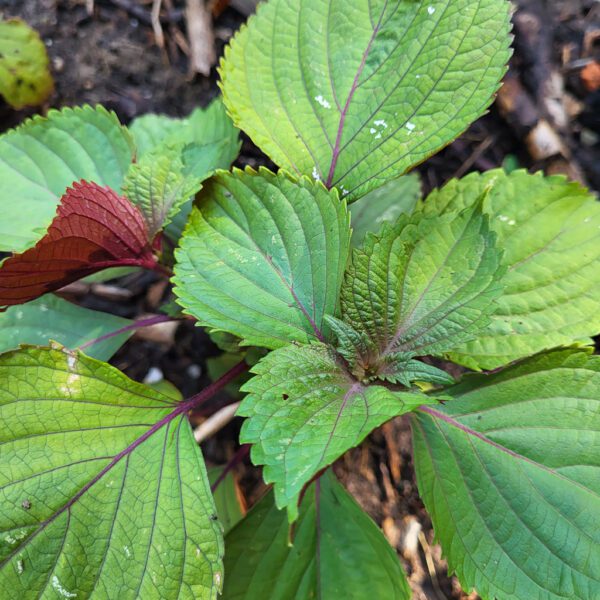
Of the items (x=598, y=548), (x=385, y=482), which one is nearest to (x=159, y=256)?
(x=385, y=482)

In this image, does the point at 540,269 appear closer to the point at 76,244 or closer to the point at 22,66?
the point at 76,244

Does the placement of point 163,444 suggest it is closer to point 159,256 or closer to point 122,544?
point 122,544

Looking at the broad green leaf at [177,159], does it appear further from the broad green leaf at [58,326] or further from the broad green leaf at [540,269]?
the broad green leaf at [540,269]

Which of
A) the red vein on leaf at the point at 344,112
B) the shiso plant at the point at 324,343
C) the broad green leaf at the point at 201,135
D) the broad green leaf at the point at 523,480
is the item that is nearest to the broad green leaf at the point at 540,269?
the shiso plant at the point at 324,343

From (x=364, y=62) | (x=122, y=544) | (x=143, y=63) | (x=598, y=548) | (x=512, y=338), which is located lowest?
(x=598, y=548)

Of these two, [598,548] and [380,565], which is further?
[380,565]

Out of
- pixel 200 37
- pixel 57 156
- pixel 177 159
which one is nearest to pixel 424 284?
pixel 177 159
